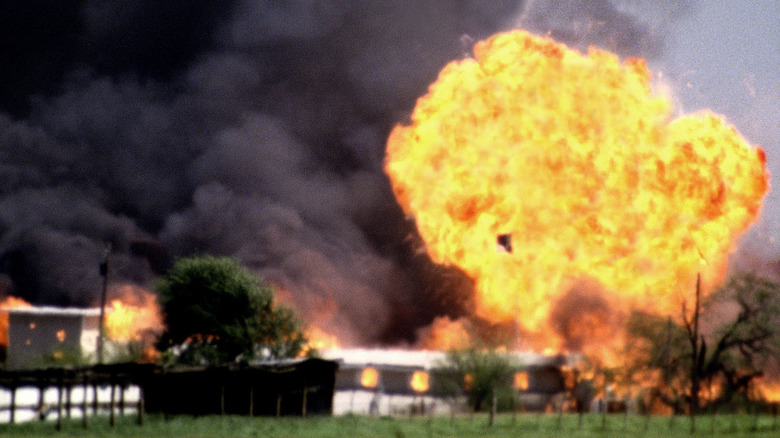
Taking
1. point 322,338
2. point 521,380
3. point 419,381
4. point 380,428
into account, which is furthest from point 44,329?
point 380,428

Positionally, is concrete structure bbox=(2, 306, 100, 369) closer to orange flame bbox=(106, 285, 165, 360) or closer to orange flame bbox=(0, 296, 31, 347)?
orange flame bbox=(106, 285, 165, 360)

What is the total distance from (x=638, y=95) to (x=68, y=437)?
40.3 metres

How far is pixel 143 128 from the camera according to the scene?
107188 mm

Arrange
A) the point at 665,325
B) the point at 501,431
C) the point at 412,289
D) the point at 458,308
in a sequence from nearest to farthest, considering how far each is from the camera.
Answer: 1. the point at 501,431
2. the point at 665,325
3. the point at 458,308
4. the point at 412,289

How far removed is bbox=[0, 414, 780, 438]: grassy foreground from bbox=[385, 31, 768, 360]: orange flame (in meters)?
14.9

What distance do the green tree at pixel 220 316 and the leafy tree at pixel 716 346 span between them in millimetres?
25375

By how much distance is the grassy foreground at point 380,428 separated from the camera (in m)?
39.3

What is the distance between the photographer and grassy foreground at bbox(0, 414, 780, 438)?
3934cm

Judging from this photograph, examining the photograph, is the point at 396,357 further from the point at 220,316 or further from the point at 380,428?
the point at 380,428

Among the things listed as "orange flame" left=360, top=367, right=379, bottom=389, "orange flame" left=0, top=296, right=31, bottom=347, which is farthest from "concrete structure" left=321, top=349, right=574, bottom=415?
"orange flame" left=0, top=296, right=31, bottom=347

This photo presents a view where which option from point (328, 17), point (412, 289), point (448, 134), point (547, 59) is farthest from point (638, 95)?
point (328, 17)

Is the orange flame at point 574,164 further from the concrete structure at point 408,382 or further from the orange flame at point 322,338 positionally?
the orange flame at point 322,338

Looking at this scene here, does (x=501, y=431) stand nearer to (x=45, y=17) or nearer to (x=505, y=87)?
(x=505, y=87)

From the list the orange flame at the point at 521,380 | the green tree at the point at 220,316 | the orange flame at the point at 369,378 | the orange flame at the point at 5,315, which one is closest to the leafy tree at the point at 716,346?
the orange flame at the point at 521,380
